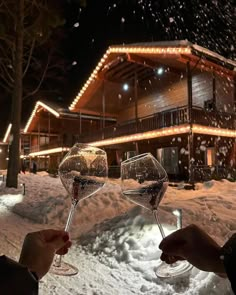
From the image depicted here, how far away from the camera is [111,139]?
68.7 ft

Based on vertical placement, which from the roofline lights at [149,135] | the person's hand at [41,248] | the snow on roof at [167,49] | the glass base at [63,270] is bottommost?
the glass base at [63,270]

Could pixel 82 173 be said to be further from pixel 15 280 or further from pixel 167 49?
pixel 167 49

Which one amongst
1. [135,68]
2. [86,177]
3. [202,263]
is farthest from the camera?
[135,68]

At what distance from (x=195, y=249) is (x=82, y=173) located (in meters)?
1.43

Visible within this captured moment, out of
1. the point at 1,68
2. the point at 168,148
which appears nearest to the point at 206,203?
the point at 168,148

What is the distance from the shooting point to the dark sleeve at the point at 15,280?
2.99 feet

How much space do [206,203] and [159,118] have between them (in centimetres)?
1016

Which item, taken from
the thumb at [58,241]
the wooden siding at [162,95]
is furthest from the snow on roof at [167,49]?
the thumb at [58,241]

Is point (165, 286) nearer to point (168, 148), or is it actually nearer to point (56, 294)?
point (56, 294)

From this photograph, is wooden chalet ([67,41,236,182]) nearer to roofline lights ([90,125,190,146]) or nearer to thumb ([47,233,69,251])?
roofline lights ([90,125,190,146])

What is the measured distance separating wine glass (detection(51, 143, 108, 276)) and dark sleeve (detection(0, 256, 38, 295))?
1.47 meters

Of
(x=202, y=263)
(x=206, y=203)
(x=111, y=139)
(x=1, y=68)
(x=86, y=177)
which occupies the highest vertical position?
(x=1, y=68)

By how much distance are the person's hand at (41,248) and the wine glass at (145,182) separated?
32.1 inches

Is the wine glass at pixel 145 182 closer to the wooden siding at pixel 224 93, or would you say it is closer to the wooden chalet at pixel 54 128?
the wooden siding at pixel 224 93
